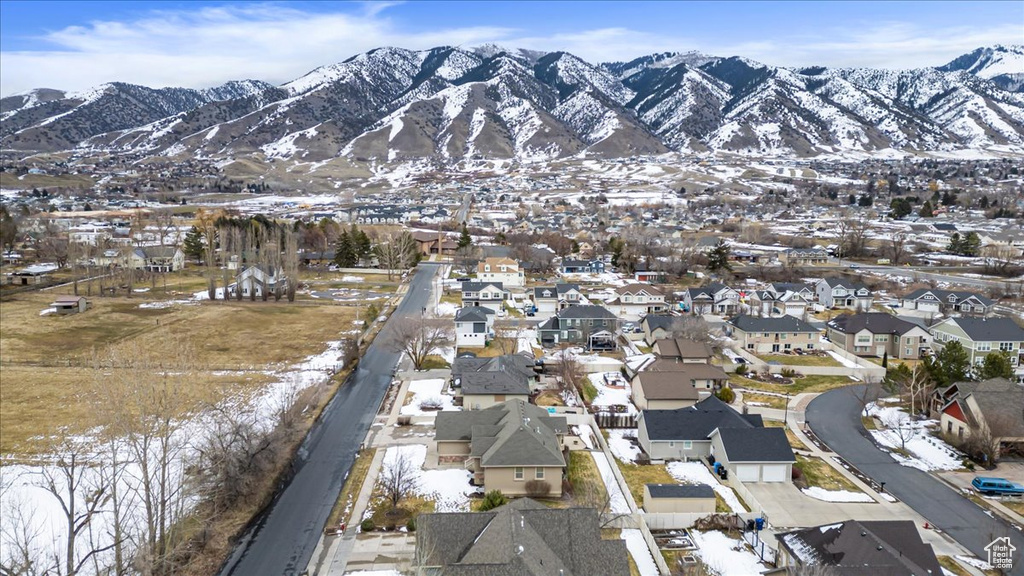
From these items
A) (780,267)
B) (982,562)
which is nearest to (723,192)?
(780,267)

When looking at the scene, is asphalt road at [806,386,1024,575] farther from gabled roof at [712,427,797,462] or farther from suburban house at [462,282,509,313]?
suburban house at [462,282,509,313]

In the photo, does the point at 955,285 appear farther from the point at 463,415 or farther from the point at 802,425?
the point at 463,415

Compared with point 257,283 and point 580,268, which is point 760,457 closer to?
point 257,283

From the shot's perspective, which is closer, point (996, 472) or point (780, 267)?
point (996, 472)

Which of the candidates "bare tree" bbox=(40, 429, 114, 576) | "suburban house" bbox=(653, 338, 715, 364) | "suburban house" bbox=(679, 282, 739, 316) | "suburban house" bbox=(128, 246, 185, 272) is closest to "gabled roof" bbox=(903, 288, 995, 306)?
"suburban house" bbox=(679, 282, 739, 316)

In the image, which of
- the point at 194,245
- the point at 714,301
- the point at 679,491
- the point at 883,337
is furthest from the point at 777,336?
the point at 194,245

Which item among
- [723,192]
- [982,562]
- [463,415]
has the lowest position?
[982,562]
